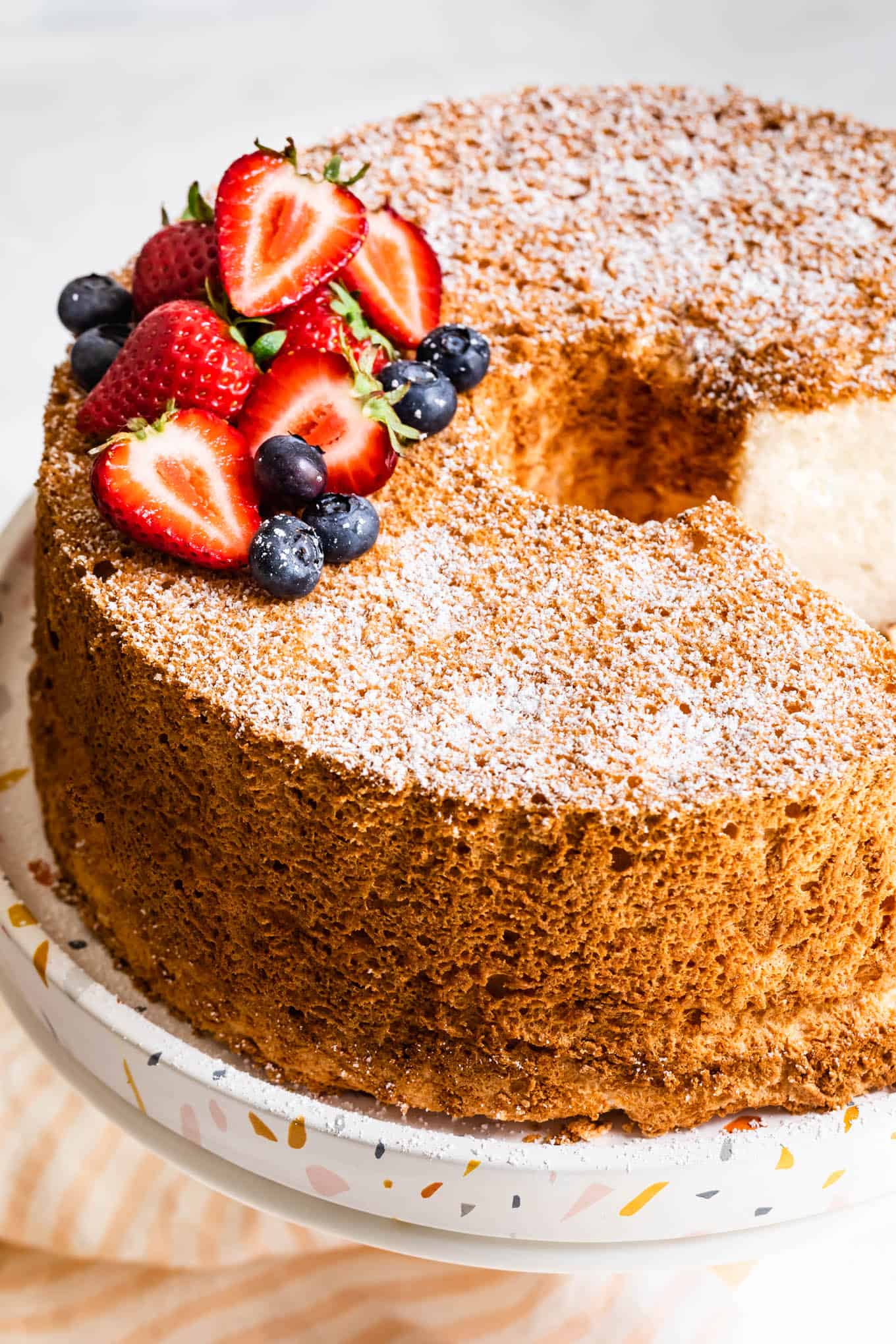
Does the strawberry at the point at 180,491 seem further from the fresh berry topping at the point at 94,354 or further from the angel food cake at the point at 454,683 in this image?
the fresh berry topping at the point at 94,354

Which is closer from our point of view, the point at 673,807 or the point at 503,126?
the point at 673,807

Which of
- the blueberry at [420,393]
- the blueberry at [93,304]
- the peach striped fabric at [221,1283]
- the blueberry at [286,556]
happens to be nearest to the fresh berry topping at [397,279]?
the blueberry at [420,393]

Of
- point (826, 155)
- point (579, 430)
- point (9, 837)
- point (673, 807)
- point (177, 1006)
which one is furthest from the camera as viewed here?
point (826, 155)

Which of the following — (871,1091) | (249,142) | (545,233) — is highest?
(545,233)

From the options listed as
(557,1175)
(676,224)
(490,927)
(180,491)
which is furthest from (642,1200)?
(676,224)

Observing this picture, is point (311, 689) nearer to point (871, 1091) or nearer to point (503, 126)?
point (871, 1091)

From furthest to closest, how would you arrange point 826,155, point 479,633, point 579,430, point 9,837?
point 826,155 < point 579,430 < point 9,837 < point 479,633

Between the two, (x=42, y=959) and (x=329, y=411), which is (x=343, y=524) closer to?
(x=329, y=411)

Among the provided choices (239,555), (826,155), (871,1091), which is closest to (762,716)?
(871,1091)

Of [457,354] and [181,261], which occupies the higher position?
[181,261]
